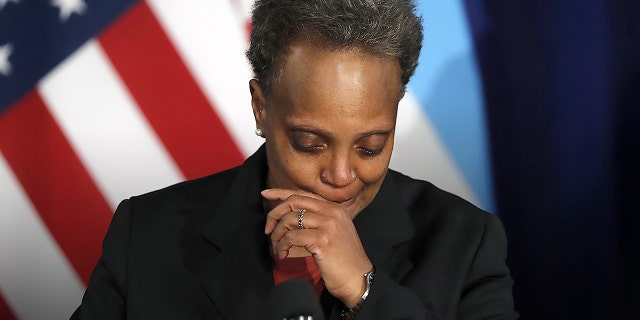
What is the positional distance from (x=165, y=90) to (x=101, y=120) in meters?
0.17

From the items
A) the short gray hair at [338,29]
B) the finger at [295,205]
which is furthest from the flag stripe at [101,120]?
the finger at [295,205]

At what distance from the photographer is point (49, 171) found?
238cm

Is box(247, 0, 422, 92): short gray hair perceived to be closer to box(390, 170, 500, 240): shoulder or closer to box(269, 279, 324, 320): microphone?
box(390, 170, 500, 240): shoulder

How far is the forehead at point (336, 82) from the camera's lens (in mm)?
1395

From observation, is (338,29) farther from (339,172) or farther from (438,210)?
(438,210)

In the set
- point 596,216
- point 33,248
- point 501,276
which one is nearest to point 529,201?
point 596,216

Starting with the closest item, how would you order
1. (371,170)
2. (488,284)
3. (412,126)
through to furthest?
1. (371,170)
2. (488,284)
3. (412,126)

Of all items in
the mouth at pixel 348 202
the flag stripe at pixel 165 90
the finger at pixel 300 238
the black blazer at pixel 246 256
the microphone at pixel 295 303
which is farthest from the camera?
the flag stripe at pixel 165 90

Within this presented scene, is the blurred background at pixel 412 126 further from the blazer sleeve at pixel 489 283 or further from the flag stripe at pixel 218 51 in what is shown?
the blazer sleeve at pixel 489 283

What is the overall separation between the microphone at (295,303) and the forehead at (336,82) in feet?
1.33

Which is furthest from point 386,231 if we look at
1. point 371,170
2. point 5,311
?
point 5,311

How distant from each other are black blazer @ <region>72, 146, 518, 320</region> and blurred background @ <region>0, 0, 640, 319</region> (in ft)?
2.04

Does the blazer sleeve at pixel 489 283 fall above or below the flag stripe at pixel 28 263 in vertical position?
below

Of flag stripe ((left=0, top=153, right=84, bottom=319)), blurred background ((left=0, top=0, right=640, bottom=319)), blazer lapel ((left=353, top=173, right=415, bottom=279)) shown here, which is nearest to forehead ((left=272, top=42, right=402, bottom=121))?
blazer lapel ((left=353, top=173, right=415, bottom=279))
